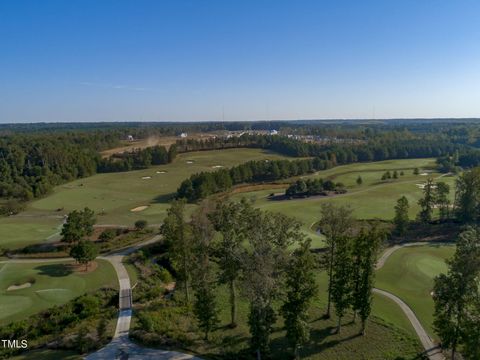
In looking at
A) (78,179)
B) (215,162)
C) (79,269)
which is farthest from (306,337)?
(215,162)

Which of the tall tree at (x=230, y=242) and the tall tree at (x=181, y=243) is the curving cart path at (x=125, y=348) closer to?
the tall tree at (x=181, y=243)

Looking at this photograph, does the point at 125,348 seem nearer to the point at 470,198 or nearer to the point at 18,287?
the point at 18,287

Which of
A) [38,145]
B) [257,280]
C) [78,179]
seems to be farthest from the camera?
[38,145]

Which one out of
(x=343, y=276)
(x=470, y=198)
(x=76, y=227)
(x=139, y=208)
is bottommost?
(x=139, y=208)

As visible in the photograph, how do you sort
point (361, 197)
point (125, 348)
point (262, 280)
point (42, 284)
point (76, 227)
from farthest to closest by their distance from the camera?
point (361, 197)
point (76, 227)
point (42, 284)
point (125, 348)
point (262, 280)

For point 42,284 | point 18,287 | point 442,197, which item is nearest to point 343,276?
point 42,284

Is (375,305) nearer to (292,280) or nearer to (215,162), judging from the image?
(292,280)

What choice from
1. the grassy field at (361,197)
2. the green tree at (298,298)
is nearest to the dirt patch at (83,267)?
the grassy field at (361,197)
